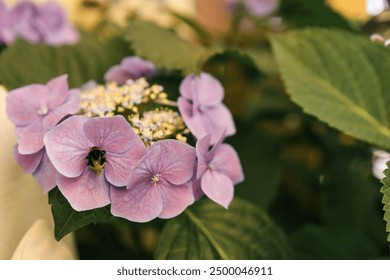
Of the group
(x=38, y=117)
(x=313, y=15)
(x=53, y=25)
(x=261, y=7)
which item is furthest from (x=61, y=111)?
(x=261, y=7)

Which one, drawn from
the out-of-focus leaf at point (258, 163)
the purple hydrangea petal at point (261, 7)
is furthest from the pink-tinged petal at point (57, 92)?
the purple hydrangea petal at point (261, 7)

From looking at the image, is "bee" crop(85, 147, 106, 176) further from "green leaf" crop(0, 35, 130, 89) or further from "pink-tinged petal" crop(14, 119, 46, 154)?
"green leaf" crop(0, 35, 130, 89)

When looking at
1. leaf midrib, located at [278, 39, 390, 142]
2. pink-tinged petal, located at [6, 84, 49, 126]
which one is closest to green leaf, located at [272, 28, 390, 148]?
leaf midrib, located at [278, 39, 390, 142]

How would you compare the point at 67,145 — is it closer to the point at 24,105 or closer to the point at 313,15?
the point at 24,105

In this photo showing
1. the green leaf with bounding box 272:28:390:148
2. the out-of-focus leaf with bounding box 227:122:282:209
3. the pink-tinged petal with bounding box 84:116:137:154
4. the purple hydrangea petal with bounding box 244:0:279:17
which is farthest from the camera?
the purple hydrangea petal with bounding box 244:0:279:17

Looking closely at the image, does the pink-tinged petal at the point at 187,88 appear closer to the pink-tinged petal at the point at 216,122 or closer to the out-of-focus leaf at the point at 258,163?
the pink-tinged petal at the point at 216,122
